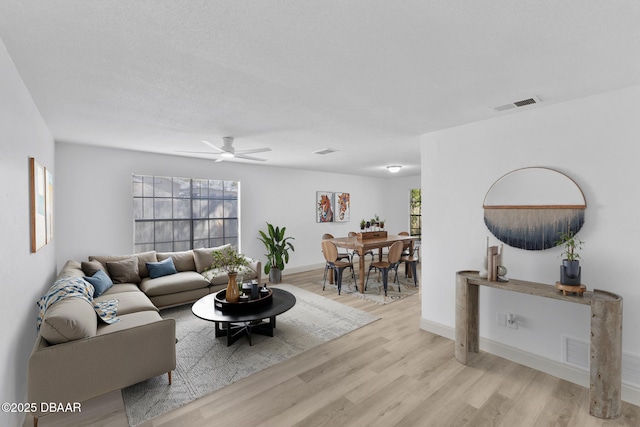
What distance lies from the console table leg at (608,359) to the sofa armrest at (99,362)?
3295 mm

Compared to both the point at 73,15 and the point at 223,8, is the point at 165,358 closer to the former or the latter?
the point at 73,15

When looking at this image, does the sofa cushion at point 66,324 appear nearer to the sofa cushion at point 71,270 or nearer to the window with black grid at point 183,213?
the sofa cushion at point 71,270

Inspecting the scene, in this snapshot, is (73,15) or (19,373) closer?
(73,15)

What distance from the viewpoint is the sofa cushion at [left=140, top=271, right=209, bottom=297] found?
4012 mm

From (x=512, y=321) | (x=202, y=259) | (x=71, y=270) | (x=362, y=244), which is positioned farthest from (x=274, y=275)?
(x=512, y=321)

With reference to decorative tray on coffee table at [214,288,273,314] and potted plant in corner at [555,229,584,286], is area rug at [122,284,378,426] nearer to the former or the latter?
decorative tray on coffee table at [214,288,273,314]

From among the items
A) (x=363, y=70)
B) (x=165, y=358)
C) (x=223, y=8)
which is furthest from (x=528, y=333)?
(x=223, y=8)

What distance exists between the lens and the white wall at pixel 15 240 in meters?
1.67

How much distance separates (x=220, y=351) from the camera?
3082 millimetres

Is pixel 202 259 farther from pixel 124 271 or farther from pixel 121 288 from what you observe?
pixel 121 288

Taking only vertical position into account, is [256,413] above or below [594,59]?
below

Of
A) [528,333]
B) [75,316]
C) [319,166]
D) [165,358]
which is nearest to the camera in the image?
[75,316]

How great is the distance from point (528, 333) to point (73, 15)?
13.3 feet

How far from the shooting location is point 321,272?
6848mm
